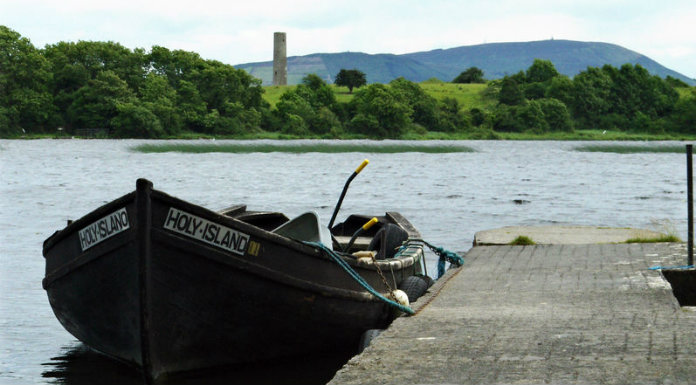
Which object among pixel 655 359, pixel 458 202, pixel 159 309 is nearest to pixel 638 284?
pixel 655 359

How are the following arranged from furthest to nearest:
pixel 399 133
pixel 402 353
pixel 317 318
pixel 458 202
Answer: pixel 399 133
pixel 458 202
pixel 317 318
pixel 402 353

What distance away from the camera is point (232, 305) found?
904cm

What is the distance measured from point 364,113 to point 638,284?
15456cm

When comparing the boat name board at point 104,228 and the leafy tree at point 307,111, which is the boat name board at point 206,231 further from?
the leafy tree at point 307,111

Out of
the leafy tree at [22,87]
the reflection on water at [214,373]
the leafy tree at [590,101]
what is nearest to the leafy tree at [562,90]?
the leafy tree at [590,101]

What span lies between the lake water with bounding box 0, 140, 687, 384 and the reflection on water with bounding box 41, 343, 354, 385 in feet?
0.11

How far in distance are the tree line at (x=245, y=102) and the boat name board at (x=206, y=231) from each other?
128835 mm

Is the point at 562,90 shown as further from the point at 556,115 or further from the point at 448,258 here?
the point at 448,258

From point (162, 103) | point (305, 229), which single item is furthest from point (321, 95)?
point (305, 229)

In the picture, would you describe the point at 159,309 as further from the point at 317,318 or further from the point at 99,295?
the point at 317,318

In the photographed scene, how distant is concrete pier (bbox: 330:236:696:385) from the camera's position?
643cm

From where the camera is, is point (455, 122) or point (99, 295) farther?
point (455, 122)

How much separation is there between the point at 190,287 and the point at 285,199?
3028 cm

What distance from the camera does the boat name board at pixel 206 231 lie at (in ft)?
27.7
